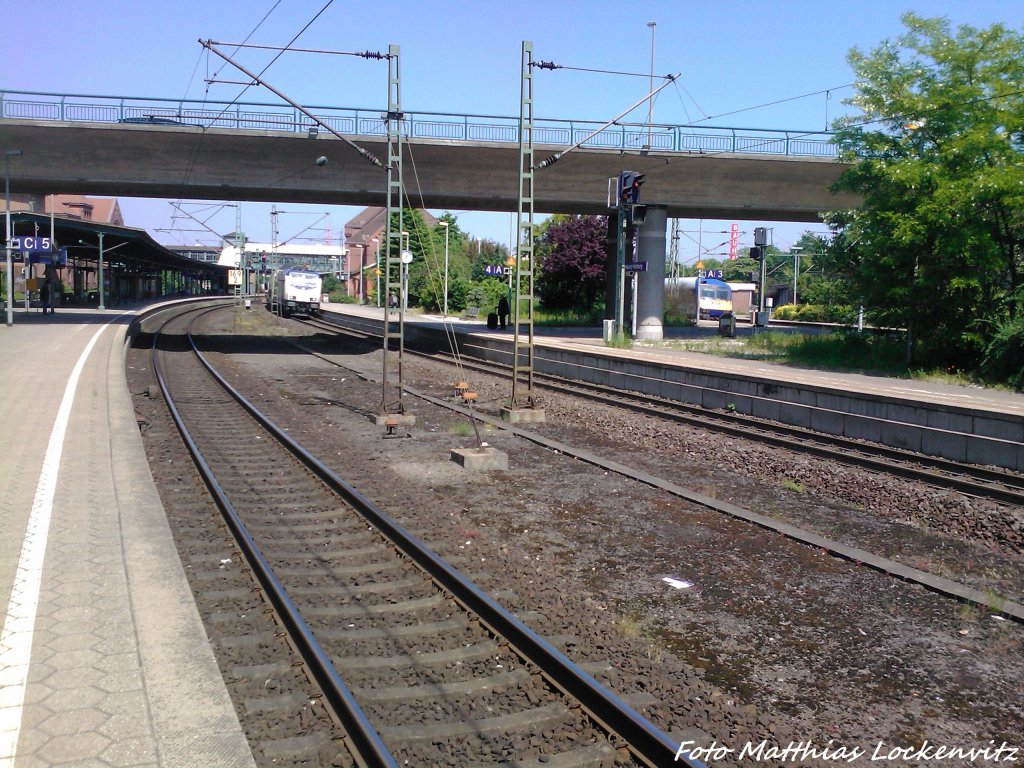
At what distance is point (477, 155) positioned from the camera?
111 ft

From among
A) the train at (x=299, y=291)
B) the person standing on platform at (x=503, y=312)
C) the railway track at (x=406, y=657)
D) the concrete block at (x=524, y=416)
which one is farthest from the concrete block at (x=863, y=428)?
the train at (x=299, y=291)

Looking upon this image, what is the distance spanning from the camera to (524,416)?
59.1 feet

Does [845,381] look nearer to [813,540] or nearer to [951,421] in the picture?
[951,421]

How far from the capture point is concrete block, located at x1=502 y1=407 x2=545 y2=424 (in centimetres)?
1792

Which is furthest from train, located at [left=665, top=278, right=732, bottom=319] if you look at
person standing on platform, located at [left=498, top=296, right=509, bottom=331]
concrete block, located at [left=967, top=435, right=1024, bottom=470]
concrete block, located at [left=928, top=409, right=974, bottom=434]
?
concrete block, located at [left=967, top=435, right=1024, bottom=470]

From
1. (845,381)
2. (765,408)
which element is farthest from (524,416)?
(845,381)

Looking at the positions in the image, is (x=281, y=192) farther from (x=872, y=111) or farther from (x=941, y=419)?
(x=941, y=419)

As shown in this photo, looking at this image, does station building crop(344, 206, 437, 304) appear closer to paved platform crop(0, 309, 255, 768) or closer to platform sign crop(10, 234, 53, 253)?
platform sign crop(10, 234, 53, 253)

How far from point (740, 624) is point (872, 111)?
72.7 feet

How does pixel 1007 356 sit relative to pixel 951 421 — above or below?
above

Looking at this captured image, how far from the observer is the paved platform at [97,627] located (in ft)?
14.8

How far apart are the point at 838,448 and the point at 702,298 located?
4411cm

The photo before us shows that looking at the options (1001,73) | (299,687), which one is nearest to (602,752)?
(299,687)

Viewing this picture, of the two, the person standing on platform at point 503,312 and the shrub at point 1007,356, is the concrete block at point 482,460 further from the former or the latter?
the person standing on platform at point 503,312
